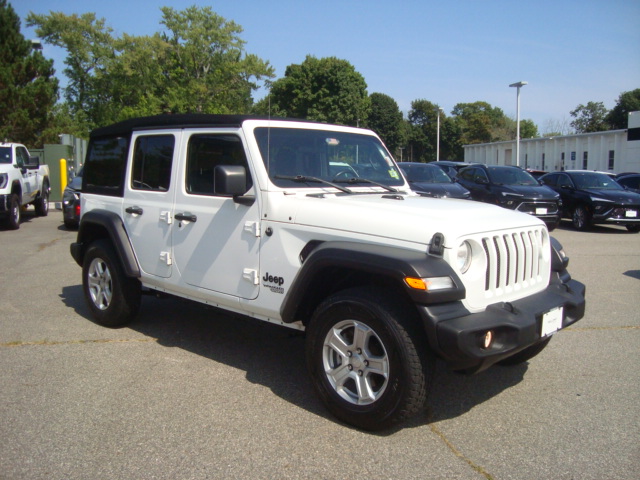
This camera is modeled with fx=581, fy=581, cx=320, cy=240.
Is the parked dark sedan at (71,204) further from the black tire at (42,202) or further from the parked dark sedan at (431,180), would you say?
the parked dark sedan at (431,180)

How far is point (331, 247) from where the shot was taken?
3.57 metres

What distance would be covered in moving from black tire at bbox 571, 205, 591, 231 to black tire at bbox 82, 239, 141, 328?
1242cm

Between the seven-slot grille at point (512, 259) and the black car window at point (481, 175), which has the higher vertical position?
the black car window at point (481, 175)

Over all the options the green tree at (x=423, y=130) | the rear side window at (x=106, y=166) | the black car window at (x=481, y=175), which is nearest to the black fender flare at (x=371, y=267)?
the rear side window at (x=106, y=166)

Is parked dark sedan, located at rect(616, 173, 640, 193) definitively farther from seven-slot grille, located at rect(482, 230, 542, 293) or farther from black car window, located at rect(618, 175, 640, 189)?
seven-slot grille, located at rect(482, 230, 542, 293)

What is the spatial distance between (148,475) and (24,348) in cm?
268

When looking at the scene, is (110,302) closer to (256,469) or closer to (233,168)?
(233,168)

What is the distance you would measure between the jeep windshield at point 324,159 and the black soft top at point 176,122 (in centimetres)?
21

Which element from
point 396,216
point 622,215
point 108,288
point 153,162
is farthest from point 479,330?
point 622,215

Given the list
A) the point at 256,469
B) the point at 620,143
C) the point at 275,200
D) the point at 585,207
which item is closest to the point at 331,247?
the point at 275,200

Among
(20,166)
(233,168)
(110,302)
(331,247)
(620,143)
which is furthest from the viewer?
(620,143)

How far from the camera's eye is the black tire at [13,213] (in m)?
13.4

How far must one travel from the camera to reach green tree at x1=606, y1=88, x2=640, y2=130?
65.9 meters

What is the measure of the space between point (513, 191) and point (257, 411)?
38.7 feet
